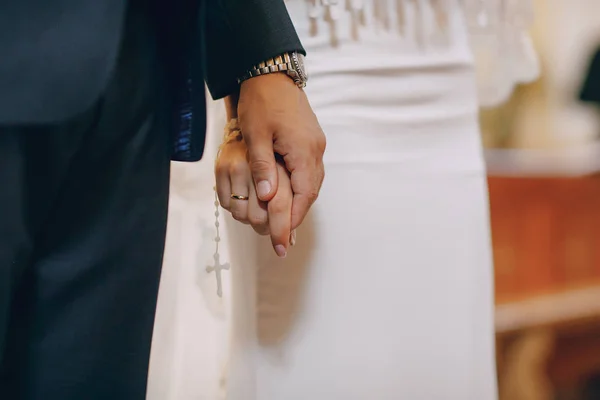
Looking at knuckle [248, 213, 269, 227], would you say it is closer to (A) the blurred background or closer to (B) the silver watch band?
(B) the silver watch band

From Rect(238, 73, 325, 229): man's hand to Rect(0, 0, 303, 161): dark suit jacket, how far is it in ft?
0.07

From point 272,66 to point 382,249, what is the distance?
0.28 meters

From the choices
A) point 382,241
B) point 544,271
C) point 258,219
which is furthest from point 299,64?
point 544,271

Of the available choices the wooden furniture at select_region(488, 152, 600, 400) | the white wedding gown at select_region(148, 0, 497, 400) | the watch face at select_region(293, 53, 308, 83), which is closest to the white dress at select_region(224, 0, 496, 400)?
the white wedding gown at select_region(148, 0, 497, 400)

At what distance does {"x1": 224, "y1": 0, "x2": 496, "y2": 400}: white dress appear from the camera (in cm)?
65

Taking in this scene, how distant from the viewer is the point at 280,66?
45 centimetres

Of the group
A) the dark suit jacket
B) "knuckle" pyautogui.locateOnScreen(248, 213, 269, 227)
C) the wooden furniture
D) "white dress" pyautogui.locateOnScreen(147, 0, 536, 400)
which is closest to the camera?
the dark suit jacket

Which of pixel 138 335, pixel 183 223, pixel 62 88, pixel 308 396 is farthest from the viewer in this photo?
pixel 183 223

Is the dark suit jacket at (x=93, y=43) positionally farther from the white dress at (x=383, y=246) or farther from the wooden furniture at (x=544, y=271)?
the wooden furniture at (x=544, y=271)

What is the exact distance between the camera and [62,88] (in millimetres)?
345

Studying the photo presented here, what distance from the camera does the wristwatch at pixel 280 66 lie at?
0.45 meters

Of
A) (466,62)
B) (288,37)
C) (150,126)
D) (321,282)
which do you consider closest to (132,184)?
(150,126)

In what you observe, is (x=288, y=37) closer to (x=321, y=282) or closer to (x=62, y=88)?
(x=62, y=88)

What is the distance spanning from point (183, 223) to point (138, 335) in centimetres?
33
